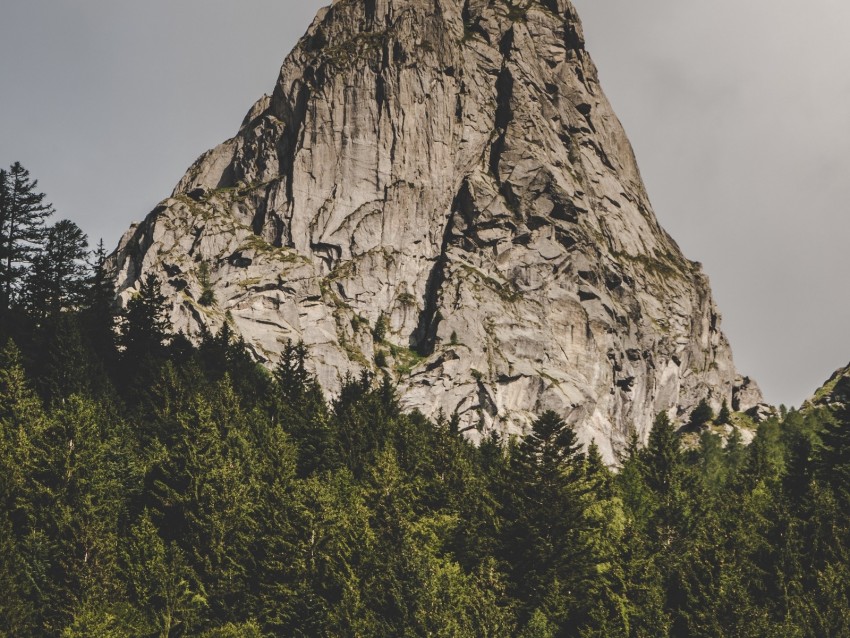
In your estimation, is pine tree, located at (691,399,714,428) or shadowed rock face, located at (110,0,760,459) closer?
shadowed rock face, located at (110,0,760,459)

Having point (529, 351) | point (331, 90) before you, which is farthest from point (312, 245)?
point (529, 351)

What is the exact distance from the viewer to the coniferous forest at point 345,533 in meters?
38.3

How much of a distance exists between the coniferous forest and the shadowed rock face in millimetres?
78945

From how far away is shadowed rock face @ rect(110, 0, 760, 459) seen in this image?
5802 inches

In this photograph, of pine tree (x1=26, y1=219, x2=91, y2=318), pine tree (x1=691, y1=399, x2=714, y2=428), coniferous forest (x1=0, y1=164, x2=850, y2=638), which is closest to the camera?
coniferous forest (x1=0, y1=164, x2=850, y2=638)

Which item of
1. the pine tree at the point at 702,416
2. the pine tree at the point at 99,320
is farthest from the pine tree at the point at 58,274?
the pine tree at the point at 702,416

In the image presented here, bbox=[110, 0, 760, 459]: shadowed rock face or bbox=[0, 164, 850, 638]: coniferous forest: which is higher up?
bbox=[110, 0, 760, 459]: shadowed rock face

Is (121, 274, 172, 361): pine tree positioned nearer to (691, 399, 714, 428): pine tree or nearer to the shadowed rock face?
the shadowed rock face

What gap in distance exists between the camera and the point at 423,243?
556ft

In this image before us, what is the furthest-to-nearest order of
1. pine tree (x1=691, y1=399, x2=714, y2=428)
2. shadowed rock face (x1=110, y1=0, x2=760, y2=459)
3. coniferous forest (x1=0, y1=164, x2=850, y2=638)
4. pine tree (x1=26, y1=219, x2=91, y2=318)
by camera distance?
pine tree (x1=691, y1=399, x2=714, y2=428) < shadowed rock face (x1=110, y1=0, x2=760, y2=459) < pine tree (x1=26, y1=219, x2=91, y2=318) < coniferous forest (x1=0, y1=164, x2=850, y2=638)

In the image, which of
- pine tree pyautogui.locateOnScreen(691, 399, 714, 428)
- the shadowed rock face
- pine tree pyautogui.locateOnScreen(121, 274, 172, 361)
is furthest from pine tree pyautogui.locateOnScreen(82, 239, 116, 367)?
pine tree pyautogui.locateOnScreen(691, 399, 714, 428)

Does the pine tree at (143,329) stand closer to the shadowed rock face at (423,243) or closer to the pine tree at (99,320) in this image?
the pine tree at (99,320)

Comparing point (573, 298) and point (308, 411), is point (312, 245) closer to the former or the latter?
point (573, 298)

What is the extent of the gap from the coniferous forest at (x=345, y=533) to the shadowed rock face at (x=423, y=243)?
3108 inches
